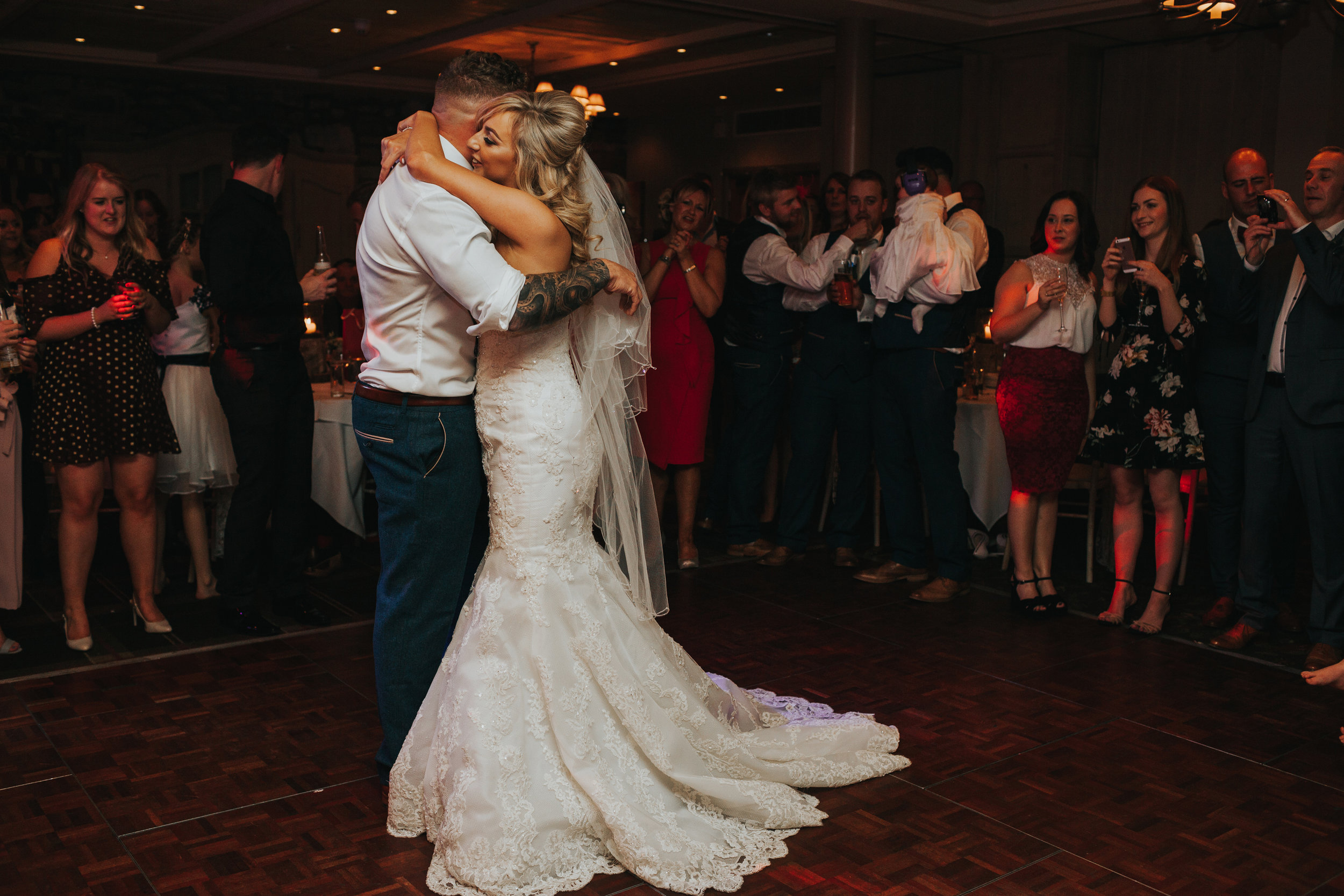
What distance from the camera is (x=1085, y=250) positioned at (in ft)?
13.8

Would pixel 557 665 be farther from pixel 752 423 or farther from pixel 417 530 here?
pixel 752 423

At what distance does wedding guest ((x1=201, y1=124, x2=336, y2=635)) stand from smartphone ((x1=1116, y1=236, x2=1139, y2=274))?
2765mm

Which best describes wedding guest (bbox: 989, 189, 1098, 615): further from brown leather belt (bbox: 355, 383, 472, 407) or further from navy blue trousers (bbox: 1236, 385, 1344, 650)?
brown leather belt (bbox: 355, 383, 472, 407)

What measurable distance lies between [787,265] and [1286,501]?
7.04 feet

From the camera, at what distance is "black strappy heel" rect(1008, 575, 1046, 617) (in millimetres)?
4316

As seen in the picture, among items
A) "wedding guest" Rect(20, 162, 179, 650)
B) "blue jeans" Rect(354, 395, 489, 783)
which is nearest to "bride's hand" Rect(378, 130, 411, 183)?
"blue jeans" Rect(354, 395, 489, 783)

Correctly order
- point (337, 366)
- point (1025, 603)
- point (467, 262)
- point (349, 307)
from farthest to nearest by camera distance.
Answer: point (349, 307), point (337, 366), point (1025, 603), point (467, 262)

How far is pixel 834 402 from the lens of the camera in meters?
5.02

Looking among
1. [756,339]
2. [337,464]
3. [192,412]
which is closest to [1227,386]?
[756,339]

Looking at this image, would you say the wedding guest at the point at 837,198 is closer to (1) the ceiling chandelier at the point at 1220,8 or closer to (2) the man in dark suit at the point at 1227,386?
(1) the ceiling chandelier at the point at 1220,8

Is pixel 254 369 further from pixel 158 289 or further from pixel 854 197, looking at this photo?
pixel 854 197

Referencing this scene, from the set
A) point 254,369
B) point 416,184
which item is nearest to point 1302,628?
point 416,184

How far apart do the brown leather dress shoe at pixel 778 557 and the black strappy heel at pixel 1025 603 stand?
1091 mm

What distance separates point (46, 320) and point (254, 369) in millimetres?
663
